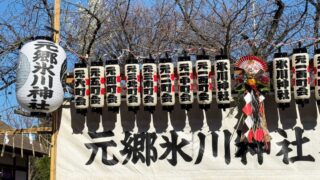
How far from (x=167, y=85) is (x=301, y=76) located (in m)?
2.26

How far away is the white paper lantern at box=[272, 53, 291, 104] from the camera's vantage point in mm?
8117

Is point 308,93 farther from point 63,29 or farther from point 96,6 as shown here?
point 63,29

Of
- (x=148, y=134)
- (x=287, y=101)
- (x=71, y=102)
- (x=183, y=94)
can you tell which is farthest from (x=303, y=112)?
(x=71, y=102)

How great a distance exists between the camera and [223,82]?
8.29m

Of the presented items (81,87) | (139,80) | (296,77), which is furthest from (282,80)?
(81,87)

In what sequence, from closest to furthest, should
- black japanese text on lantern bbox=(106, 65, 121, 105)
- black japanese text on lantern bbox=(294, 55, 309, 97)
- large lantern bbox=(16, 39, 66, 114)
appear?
Result: black japanese text on lantern bbox=(294, 55, 309, 97)
large lantern bbox=(16, 39, 66, 114)
black japanese text on lantern bbox=(106, 65, 121, 105)

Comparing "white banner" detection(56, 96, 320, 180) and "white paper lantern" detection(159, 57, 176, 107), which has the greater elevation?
"white paper lantern" detection(159, 57, 176, 107)

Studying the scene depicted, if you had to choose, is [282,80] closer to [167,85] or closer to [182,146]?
[167,85]

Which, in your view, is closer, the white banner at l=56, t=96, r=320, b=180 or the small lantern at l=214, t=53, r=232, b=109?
the small lantern at l=214, t=53, r=232, b=109

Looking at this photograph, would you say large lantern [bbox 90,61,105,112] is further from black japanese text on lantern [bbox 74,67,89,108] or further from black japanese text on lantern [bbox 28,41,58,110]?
black japanese text on lantern [bbox 28,41,58,110]

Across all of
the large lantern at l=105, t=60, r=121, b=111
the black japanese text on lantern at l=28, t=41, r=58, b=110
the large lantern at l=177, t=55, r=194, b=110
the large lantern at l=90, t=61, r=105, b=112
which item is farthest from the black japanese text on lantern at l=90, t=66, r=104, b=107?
the large lantern at l=177, t=55, r=194, b=110

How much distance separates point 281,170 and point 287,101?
1.28 metres

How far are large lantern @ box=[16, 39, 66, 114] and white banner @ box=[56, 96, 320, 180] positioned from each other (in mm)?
932

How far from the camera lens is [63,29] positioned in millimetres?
13227
